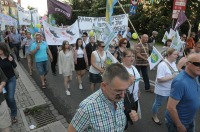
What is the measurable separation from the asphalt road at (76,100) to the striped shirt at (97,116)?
273cm

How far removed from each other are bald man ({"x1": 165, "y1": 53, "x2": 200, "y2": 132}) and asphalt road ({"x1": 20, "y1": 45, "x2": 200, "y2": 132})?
67.1 inches

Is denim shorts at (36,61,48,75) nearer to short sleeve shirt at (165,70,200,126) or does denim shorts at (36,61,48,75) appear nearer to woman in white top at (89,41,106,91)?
woman in white top at (89,41,106,91)

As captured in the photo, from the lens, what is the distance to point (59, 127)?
15.0 ft

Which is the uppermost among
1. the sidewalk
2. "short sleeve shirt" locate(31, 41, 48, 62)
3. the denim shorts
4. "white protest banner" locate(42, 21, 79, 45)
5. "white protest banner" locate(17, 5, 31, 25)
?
"white protest banner" locate(17, 5, 31, 25)

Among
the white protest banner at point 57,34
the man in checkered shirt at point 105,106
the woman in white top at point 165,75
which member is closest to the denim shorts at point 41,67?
the white protest banner at point 57,34

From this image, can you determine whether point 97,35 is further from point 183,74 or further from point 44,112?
point 183,74

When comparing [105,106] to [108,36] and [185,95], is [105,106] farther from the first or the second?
[108,36]

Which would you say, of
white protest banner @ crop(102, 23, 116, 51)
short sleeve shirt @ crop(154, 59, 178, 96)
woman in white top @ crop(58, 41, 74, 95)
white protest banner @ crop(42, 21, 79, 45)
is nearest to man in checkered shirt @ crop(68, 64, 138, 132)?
short sleeve shirt @ crop(154, 59, 178, 96)

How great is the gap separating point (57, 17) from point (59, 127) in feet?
132

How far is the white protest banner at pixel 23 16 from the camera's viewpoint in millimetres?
13633

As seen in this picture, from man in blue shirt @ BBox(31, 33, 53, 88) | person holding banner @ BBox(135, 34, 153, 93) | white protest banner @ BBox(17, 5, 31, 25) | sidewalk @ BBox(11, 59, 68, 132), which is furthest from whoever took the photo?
white protest banner @ BBox(17, 5, 31, 25)

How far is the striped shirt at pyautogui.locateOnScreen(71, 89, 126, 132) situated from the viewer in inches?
72.2

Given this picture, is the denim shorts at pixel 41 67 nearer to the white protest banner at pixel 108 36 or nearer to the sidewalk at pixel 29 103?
the sidewalk at pixel 29 103

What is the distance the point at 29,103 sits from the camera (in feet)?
19.4
